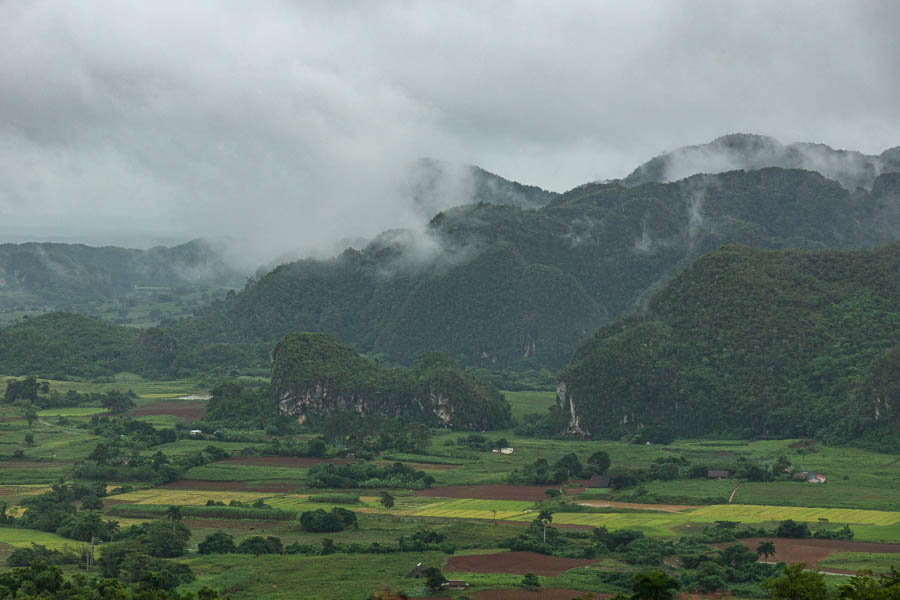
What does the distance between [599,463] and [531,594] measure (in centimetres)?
2822

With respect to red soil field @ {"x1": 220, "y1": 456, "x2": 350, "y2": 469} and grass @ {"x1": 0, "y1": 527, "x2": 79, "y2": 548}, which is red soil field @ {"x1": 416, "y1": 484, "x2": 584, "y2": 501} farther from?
grass @ {"x1": 0, "y1": 527, "x2": 79, "y2": 548}

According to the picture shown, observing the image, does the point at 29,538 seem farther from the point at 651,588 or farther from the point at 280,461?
the point at 651,588

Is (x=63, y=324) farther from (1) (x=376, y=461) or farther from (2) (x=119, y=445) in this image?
(1) (x=376, y=461)

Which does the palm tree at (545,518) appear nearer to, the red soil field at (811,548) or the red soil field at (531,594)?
the red soil field at (811,548)

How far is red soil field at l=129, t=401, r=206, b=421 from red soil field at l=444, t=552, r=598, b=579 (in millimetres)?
48480

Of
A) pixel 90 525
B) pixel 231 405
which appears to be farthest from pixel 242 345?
pixel 90 525

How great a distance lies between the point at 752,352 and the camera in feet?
278

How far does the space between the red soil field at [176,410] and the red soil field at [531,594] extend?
5401 cm

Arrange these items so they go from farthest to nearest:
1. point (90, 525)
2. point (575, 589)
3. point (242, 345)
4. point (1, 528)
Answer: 1. point (242, 345)
2. point (1, 528)
3. point (90, 525)
4. point (575, 589)

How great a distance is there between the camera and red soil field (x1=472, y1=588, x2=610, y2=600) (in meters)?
39.3

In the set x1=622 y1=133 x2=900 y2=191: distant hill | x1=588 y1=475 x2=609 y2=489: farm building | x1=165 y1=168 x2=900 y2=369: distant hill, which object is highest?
x1=622 y1=133 x2=900 y2=191: distant hill

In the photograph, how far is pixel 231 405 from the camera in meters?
90.4

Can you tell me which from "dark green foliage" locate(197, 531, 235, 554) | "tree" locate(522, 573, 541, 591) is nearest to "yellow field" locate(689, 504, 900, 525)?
"tree" locate(522, 573, 541, 591)

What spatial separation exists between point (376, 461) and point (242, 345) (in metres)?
65.4
